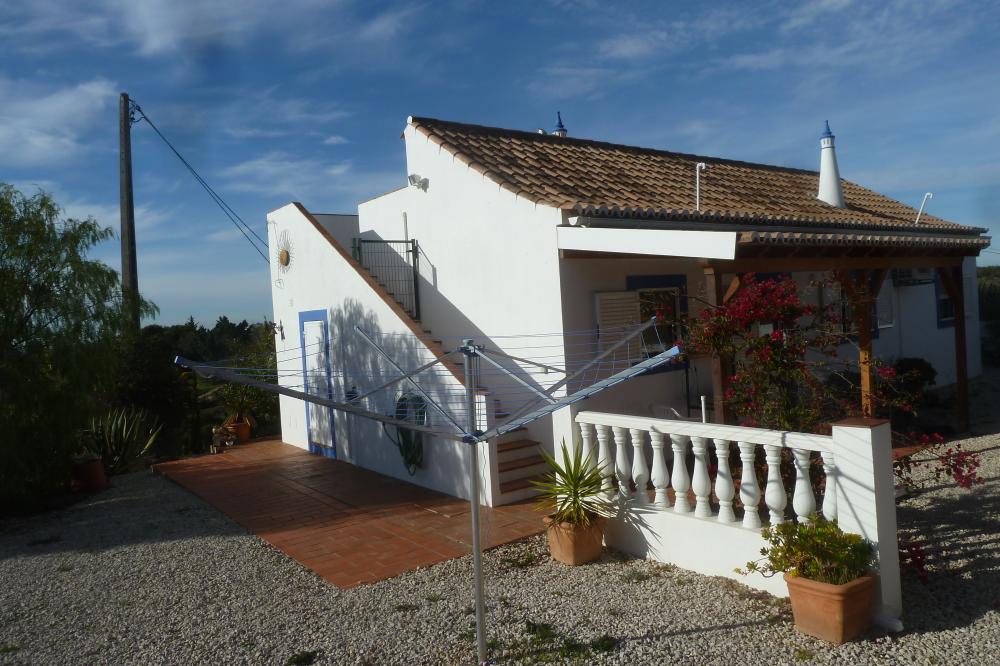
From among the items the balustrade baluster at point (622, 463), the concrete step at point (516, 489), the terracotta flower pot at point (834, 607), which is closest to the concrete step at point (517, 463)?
the concrete step at point (516, 489)

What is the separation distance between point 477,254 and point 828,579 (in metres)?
6.20

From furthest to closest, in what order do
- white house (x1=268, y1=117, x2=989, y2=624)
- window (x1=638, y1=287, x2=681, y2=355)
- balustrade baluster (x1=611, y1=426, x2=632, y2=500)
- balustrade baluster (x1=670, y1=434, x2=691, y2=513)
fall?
window (x1=638, y1=287, x2=681, y2=355) < white house (x1=268, y1=117, x2=989, y2=624) < balustrade baluster (x1=611, y1=426, x2=632, y2=500) < balustrade baluster (x1=670, y1=434, x2=691, y2=513)

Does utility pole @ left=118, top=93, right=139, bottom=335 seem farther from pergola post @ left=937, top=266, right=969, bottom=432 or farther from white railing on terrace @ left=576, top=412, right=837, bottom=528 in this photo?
pergola post @ left=937, top=266, right=969, bottom=432

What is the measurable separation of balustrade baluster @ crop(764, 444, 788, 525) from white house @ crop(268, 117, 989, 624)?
0.78 ft

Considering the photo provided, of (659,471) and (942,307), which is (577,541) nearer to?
(659,471)

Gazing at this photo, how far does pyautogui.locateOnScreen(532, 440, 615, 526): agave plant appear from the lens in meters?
6.12

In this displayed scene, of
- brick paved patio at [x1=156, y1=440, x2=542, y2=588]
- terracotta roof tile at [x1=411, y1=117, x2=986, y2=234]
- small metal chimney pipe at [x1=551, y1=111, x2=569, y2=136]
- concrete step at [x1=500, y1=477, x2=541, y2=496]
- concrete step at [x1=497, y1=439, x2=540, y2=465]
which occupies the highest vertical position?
small metal chimney pipe at [x1=551, y1=111, x2=569, y2=136]

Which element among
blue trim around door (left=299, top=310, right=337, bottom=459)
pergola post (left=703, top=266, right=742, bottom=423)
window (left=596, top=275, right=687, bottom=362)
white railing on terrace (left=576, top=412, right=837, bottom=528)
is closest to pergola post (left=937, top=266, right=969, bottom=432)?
window (left=596, top=275, right=687, bottom=362)

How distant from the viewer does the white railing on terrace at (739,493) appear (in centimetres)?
454

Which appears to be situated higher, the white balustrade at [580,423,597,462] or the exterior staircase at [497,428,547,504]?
the white balustrade at [580,423,597,462]

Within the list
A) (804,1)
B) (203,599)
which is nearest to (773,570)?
(203,599)

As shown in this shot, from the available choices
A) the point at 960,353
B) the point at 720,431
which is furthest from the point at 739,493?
the point at 960,353

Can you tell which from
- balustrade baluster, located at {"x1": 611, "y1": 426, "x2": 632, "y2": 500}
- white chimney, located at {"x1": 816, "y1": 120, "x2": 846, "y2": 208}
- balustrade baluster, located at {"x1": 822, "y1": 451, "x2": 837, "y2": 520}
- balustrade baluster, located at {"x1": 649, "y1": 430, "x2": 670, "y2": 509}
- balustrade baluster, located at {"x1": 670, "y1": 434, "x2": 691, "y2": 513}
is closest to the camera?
balustrade baluster, located at {"x1": 822, "y1": 451, "x2": 837, "y2": 520}

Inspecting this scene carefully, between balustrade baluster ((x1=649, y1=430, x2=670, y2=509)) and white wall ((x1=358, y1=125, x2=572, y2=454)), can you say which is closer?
balustrade baluster ((x1=649, y1=430, x2=670, y2=509))
